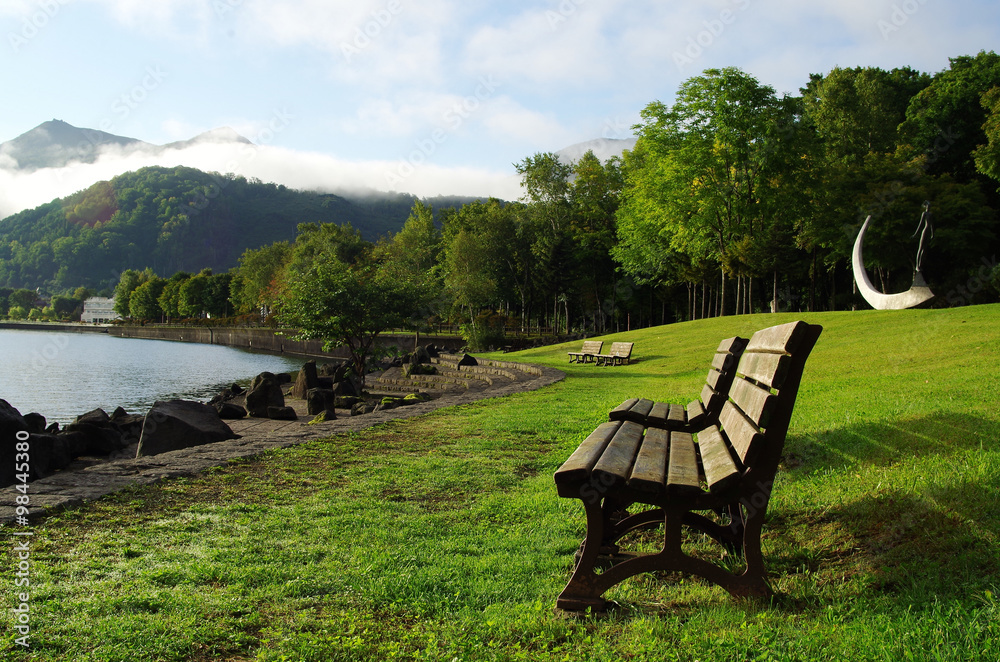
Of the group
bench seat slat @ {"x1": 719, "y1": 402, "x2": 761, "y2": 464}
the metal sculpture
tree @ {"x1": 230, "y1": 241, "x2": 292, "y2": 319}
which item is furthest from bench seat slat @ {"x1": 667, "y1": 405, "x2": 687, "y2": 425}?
tree @ {"x1": 230, "y1": 241, "x2": 292, "y2": 319}

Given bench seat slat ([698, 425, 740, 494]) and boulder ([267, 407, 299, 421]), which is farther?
boulder ([267, 407, 299, 421])

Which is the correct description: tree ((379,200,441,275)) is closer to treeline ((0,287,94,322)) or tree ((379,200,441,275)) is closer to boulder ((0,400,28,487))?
boulder ((0,400,28,487))

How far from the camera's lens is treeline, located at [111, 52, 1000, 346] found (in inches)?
1201

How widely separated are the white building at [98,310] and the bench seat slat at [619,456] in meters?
177

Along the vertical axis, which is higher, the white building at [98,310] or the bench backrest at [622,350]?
the white building at [98,310]

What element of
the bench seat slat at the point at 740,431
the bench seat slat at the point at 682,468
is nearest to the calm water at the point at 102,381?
the bench seat slat at the point at 682,468

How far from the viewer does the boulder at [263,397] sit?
50.7 feet

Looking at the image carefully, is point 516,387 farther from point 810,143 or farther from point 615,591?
point 810,143

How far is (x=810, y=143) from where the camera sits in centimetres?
3469

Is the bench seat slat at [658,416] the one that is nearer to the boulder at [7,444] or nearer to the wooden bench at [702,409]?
the wooden bench at [702,409]

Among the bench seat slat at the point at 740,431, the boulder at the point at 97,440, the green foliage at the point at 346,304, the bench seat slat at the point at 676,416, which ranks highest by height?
the green foliage at the point at 346,304

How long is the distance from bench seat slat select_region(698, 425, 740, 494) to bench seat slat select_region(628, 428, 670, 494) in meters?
0.20

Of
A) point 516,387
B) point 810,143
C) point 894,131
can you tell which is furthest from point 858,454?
point 894,131

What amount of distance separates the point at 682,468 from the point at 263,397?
14.5 meters
